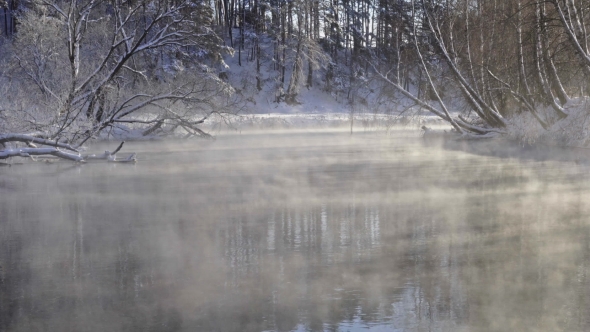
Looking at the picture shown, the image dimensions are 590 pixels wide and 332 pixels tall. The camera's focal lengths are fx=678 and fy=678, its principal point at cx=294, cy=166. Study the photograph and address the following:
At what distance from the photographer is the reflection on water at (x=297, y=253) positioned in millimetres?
5621

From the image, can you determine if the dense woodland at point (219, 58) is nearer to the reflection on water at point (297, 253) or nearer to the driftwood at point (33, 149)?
the driftwood at point (33, 149)

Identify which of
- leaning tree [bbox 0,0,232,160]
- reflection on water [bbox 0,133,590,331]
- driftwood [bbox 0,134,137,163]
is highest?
leaning tree [bbox 0,0,232,160]

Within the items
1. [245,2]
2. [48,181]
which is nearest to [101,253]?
[48,181]

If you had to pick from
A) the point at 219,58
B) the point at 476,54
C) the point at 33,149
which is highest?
the point at 219,58

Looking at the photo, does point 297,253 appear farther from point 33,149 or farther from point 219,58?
point 219,58

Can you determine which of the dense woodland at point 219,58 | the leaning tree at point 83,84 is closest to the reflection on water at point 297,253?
the leaning tree at point 83,84

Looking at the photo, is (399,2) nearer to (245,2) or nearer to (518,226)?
(518,226)

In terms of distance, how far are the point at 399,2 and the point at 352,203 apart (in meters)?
20.0

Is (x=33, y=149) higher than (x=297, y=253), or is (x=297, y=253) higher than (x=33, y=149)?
(x=33, y=149)

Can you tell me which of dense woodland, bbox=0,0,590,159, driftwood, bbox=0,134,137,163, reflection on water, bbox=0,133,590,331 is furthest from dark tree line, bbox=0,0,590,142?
reflection on water, bbox=0,133,590,331

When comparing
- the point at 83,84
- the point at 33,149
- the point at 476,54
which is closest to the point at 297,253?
the point at 33,149

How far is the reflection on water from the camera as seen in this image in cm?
562

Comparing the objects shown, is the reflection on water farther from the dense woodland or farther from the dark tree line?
the dark tree line

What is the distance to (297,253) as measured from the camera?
7.80 metres
